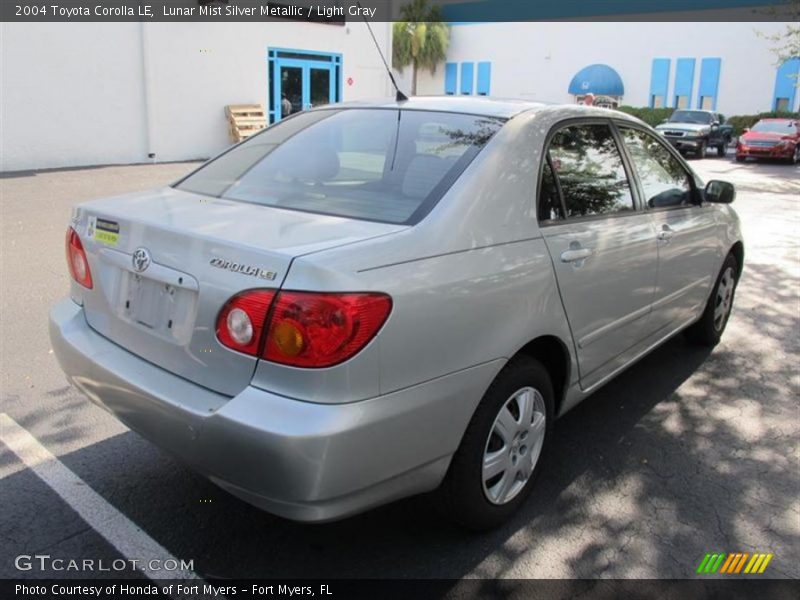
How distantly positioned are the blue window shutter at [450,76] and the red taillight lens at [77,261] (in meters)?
42.2

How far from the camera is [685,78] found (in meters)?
35.9

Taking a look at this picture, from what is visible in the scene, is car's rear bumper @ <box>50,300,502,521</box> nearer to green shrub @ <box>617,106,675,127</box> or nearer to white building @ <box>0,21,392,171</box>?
white building @ <box>0,21,392,171</box>

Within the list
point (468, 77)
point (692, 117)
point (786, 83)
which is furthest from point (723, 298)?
point (468, 77)

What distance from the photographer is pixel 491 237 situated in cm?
272

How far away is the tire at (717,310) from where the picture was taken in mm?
5051

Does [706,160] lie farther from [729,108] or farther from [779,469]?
[779,469]

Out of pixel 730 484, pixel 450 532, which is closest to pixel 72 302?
pixel 450 532

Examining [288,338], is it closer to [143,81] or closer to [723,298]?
[723,298]

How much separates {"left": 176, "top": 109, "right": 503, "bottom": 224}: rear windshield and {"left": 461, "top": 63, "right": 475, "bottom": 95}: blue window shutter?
40.7 meters

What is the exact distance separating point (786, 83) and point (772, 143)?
41.9 ft

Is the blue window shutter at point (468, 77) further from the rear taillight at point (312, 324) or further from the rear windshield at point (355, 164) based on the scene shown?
the rear taillight at point (312, 324)

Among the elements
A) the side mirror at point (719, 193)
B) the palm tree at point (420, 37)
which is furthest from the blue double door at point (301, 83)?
the palm tree at point (420, 37)

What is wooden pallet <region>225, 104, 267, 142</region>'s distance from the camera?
18.0 metres

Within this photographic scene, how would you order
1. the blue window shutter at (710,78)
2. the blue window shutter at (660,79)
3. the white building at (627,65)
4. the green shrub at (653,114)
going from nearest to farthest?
the white building at (627,65) → the green shrub at (653,114) → the blue window shutter at (710,78) → the blue window shutter at (660,79)
